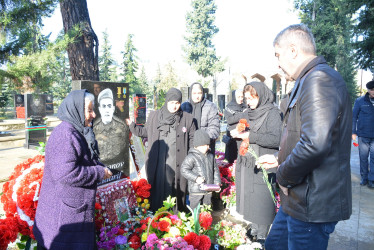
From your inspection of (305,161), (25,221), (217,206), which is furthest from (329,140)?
(217,206)

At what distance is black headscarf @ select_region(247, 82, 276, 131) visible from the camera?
3.20 metres

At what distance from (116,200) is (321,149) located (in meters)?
2.59

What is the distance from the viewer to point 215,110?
189 inches

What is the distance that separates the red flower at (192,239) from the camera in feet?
7.75

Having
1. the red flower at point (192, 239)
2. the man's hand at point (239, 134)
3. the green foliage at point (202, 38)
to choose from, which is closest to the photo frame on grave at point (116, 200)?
the red flower at point (192, 239)

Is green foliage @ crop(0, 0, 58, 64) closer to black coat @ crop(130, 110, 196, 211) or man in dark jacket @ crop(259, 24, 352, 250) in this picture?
black coat @ crop(130, 110, 196, 211)

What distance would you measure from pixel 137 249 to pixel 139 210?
3.08 ft

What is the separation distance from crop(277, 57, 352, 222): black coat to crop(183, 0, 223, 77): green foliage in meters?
34.9

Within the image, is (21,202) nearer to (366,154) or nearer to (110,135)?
(110,135)

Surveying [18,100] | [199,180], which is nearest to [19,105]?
[18,100]

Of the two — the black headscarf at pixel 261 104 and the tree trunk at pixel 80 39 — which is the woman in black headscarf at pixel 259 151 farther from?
the tree trunk at pixel 80 39

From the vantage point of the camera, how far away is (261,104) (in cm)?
323

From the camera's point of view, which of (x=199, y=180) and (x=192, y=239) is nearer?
(x=192, y=239)

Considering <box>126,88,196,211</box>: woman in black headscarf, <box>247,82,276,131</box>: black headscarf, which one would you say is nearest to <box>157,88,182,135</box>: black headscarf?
<box>126,88,196,211</box>: woman in black headscarf
